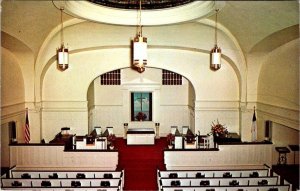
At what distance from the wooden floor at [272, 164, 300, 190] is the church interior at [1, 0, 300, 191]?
0.30 feet

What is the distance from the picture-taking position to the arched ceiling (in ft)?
30.5

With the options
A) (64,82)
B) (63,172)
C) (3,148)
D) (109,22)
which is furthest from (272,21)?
(3,148)

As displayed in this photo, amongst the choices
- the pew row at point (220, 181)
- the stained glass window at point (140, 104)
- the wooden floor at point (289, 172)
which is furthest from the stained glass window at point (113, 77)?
the wooden floor at point (289, 172)

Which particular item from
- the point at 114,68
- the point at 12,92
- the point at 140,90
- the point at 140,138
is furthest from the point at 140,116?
the point at 12,92

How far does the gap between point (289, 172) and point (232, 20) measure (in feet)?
26.0

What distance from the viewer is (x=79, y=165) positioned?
1344 centimetres

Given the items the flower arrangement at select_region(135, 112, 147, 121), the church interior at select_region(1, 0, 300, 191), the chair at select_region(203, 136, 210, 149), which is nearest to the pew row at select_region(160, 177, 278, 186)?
the church interior at select_region(1, 0, 300, 191)

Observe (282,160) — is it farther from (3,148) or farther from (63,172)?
(3,148)

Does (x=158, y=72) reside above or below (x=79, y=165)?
above

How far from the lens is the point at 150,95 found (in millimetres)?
20156

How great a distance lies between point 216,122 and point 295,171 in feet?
15.9

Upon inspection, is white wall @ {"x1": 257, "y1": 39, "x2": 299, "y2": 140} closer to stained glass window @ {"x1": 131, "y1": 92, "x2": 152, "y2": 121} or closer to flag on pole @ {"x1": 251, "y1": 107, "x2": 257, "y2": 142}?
flag on pole @ {"x1": 251, "y1": 107, "x2": 257, "y2": 142}

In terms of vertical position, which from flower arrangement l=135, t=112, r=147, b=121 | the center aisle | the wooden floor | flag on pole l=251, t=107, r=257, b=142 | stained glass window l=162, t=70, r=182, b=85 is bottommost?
the wooden floor

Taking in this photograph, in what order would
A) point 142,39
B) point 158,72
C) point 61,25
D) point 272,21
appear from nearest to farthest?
point 142,39
point 272,21
point 61,25
point 158,72
